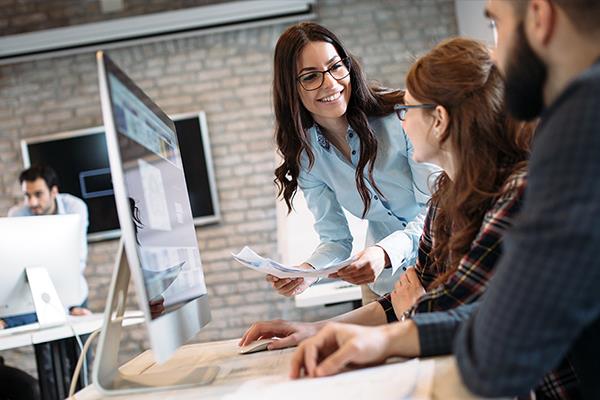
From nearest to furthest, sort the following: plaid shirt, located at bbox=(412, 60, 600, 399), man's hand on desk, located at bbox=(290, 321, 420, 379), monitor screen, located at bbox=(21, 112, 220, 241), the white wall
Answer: plaid shirt, located at bbox=(412, 60, 600, 399), man's hand on desk, located at bbox=(290, 321, 420, 379), the white wall, monitor screen, located at bbox=(21, 112, 220, 241)

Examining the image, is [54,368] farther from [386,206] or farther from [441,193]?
[441,193]

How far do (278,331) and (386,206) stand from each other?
0.74 meters

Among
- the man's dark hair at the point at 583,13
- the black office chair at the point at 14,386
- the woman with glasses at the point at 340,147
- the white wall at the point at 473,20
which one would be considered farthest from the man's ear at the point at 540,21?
the white wall at the point at 473,20

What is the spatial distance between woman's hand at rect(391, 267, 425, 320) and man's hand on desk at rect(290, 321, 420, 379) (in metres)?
0.46

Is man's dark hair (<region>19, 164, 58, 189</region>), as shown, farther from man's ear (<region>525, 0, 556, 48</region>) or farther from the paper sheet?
man's ear (<region>525, 0, 556, 48</region>)

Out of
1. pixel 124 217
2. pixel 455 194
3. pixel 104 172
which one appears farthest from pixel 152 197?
pixel 104 172

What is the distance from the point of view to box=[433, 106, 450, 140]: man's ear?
123 cm

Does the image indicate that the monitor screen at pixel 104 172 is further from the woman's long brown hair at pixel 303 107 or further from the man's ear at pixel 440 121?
the man's ear at pixel 440 121

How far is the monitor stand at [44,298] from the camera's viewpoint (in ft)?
8.52

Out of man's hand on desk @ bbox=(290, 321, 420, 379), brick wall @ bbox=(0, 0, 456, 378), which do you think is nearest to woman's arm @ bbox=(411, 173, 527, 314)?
man's hand on desk @ bbox=(290, 321, 420, 379)

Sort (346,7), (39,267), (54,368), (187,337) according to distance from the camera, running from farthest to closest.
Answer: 1. (346,7)
2. (54,368)
3. (39,267)
4. (187,337)

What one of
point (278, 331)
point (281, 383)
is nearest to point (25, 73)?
point (278, 331)

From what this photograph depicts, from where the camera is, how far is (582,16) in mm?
772

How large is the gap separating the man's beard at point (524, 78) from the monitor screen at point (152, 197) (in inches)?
21.3
